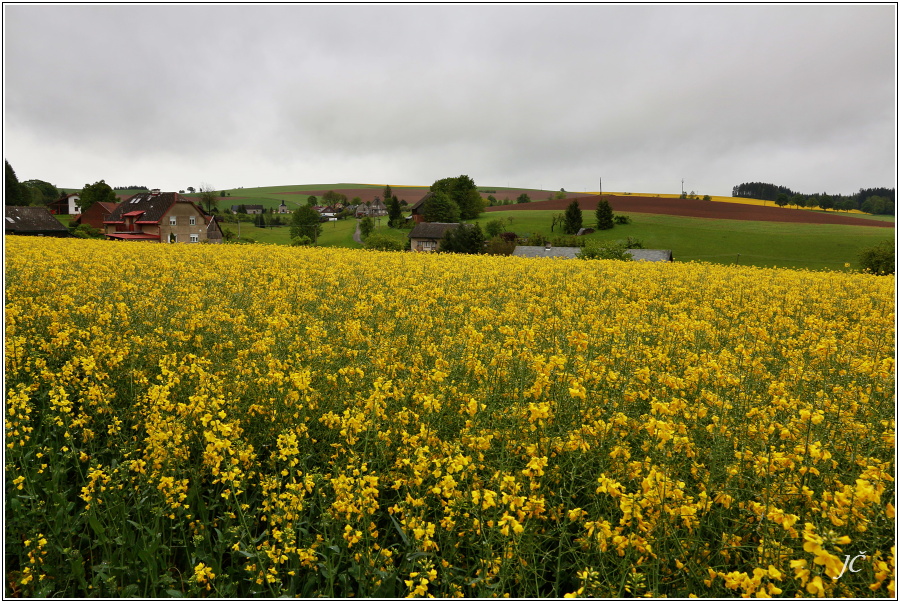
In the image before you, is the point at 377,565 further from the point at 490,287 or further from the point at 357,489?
the point at 490,287

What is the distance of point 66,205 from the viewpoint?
99.2 metres

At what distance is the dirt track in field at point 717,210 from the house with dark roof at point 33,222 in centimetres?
7967

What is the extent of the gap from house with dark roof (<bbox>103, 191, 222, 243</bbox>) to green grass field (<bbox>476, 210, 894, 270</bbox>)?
Result: 2009 inches

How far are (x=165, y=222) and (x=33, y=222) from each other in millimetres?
12371

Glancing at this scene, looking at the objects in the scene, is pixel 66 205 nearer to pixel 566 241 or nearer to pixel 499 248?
pixel 499 248

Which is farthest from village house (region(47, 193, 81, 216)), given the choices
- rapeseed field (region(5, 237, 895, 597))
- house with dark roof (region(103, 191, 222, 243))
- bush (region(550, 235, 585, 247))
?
rapeseed field (region(5, 237, 895, 597))

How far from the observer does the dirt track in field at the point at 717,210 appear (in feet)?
249

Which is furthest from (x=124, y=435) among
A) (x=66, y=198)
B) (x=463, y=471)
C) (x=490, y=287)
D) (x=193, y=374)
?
(x=66, y=198)

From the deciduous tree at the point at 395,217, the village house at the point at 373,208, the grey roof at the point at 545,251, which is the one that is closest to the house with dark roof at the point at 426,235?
the grey roof at the point at 545,251

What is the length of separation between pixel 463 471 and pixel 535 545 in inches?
29.9

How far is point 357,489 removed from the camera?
339 cm

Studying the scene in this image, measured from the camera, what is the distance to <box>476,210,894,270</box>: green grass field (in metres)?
54.3

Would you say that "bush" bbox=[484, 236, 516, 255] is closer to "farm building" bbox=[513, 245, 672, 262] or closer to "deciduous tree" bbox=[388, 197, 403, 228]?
"farm building" bbox=[513, 245, 672, 262]

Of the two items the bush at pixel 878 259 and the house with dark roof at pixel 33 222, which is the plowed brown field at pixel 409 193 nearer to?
the house with dark roof at pixel 33 222
